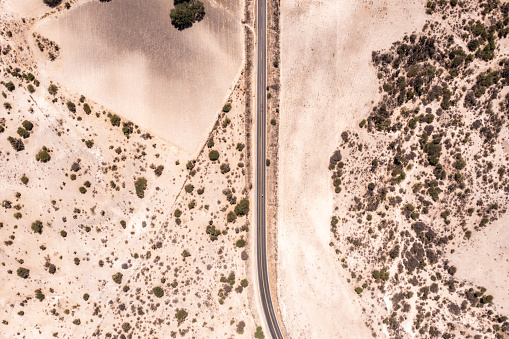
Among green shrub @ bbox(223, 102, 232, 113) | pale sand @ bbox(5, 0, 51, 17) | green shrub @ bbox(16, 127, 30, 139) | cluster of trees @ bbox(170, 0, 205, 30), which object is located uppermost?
pale sand @ bbox(5, 0, 51, 17)

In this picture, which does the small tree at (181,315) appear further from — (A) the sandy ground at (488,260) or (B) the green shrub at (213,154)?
(A) the sandy ground at (488,260)

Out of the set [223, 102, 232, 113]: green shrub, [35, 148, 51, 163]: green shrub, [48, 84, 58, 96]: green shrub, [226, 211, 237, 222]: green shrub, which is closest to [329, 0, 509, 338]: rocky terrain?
[226, 211, 237, 222]: green shrub

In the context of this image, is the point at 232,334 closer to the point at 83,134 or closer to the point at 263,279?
the point at 263,279

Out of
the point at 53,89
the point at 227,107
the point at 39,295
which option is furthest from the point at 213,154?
the point at 39,295

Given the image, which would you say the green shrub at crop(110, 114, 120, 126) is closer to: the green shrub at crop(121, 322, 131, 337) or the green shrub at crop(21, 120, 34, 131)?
the green shrub at crop(21, 120, 34, 131)

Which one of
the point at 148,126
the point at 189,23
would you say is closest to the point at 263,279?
the point at 148,126

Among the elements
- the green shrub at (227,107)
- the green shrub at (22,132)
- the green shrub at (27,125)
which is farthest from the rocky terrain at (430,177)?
the green shrub at (22,132)
